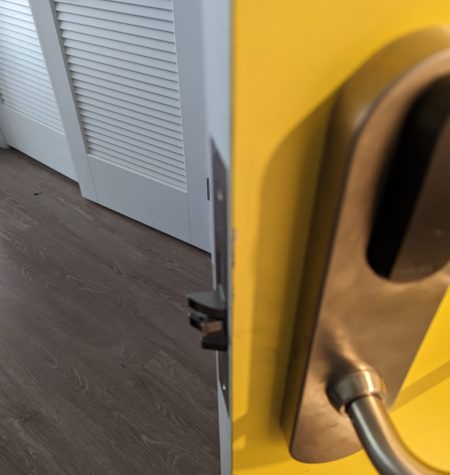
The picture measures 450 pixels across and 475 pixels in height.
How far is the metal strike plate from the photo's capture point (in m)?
0.16

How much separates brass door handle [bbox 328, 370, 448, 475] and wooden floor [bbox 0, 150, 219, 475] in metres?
0.90

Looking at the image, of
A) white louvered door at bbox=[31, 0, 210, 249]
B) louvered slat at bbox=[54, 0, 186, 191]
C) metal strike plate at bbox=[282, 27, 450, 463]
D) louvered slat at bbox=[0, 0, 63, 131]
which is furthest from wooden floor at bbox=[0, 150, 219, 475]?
metal strike plate at bbox=[282, 27, 450, 463]

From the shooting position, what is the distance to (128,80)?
131 cm

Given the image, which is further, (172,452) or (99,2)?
(99,2)

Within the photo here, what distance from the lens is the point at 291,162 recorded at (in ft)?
0.60

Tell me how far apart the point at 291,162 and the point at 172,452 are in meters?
1.03

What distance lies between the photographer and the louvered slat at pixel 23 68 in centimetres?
165

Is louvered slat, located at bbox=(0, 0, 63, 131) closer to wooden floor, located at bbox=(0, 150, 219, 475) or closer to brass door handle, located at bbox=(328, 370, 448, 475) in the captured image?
wooden floor, located at bbox=(0, 150, 219, 475)

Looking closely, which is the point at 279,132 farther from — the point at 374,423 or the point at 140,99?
the point at 140,99

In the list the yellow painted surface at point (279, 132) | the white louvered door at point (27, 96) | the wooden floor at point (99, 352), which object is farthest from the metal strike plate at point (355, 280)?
the white louvered door at point (27, 96)

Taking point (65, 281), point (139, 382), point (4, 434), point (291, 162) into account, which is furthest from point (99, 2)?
point (291, 162)

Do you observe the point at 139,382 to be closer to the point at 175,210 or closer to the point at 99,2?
the point at 175,210

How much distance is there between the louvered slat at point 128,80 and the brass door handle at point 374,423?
3.63ft

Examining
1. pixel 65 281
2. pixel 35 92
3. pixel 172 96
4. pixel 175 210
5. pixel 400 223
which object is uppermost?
pixel 400 223
